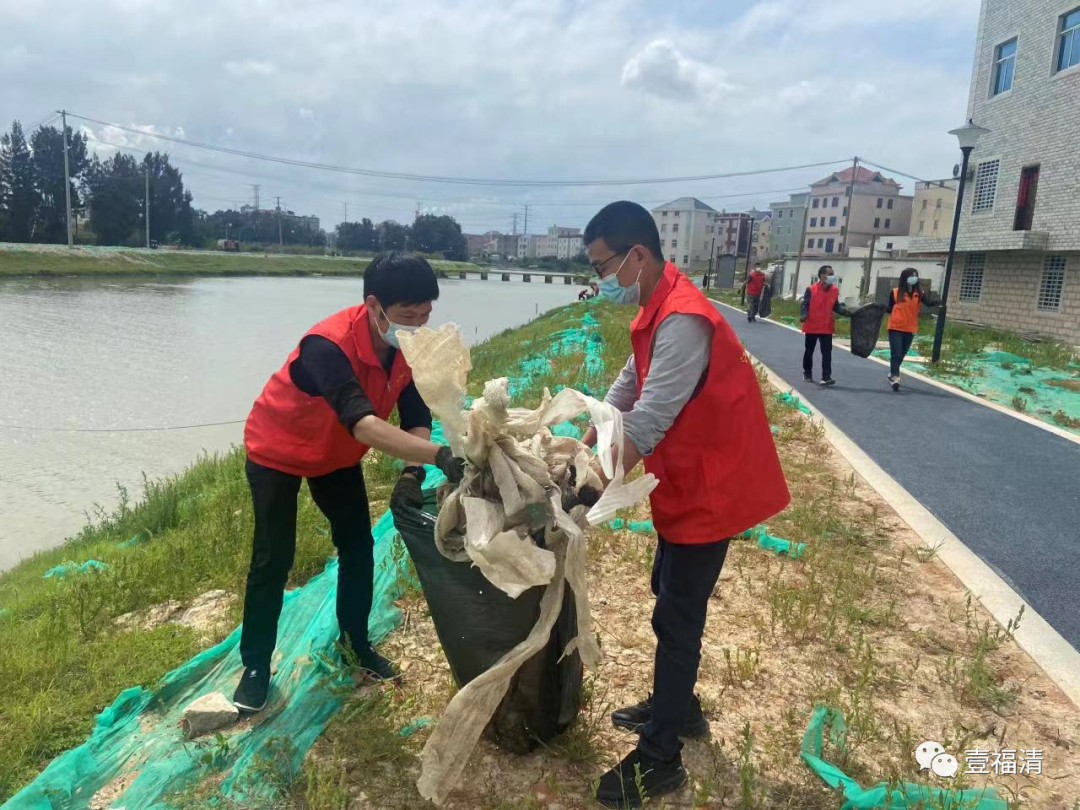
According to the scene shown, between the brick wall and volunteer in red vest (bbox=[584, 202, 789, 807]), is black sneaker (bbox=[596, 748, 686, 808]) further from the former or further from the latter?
the brick wall

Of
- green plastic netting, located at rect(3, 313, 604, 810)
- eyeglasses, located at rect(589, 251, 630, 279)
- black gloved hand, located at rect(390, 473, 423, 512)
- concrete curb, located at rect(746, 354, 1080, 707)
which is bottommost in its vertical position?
green plastic netting, located at rect(3, 313, 604, 810)

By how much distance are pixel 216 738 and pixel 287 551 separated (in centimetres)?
71

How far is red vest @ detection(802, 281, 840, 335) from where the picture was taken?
9.71 meters

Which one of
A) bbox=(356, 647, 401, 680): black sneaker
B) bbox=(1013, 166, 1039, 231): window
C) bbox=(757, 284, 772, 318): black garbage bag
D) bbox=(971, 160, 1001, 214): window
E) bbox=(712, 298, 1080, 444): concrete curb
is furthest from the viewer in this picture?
bbox=(757, 284, 772, 318): black garbage bag

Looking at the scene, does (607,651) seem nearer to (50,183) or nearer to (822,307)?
(822,307)

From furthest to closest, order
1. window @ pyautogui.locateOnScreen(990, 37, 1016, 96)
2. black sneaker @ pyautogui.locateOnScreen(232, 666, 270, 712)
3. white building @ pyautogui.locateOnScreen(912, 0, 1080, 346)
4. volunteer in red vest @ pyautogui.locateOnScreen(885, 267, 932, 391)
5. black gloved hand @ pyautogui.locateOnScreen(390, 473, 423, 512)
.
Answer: window @ pyautogui.locateOnScreen(990, 37, 1016, 96), white building @ pyautogui.locateOnScreen(912, 0, 1080, 346), volunteer in red vest @ pyautogui.locateOnScreen(885, 267, 932, 391), black sneaker @ pyautogui.locateOnScreen(232, 666, 270, 712), black gloved hand @ pyautogui.locateOnScreen(390, 473, 423, 512)

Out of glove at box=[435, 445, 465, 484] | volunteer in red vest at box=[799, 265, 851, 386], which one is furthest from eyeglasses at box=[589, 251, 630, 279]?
volunteer in red vest at box=[799, 265, 851, 386]

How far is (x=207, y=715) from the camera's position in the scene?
265 cm

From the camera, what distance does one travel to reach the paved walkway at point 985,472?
4199mm

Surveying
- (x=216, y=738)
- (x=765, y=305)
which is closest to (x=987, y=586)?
(x=216, y=738)

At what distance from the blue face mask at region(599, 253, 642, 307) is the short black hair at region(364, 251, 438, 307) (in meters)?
0.61

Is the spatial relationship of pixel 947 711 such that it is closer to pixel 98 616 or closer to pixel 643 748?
pixel 643 748

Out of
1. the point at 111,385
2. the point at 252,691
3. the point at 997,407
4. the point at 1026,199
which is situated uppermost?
the point at 1026,199

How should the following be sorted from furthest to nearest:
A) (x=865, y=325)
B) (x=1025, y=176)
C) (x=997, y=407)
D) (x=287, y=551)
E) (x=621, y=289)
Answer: (x=1025, y=176) < (x=865, y=325) < (x=997, y=407) < (x=287, y=551) < (x=621, y=289)
